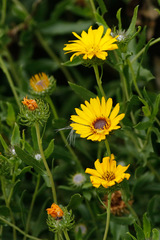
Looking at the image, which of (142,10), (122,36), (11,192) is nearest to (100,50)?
(122,36)

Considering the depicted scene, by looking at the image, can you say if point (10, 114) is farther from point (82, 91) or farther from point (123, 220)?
point (123, 220)

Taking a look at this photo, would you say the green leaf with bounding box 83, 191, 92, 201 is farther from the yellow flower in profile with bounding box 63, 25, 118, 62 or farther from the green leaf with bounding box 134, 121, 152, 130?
the yellow flower in profile with bounding box 63, 25, 118, 62

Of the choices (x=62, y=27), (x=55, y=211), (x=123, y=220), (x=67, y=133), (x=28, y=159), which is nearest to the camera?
(x=55, y=211)

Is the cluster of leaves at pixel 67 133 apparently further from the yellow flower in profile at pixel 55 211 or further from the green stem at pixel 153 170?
the yellow flower in profile at pixel 55 211

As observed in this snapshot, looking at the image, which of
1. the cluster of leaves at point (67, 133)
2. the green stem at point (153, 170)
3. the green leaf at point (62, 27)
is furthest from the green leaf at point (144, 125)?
the green leaf at point (62, 27)

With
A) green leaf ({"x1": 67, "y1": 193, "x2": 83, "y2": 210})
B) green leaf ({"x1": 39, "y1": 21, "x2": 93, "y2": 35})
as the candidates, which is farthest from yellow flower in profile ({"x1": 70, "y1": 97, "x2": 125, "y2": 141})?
green leaf ({"x1": 39, "y1": 21, "x2": 93, "y2": 35})

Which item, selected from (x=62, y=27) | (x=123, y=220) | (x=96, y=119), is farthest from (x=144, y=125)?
(x=62, y=27)
